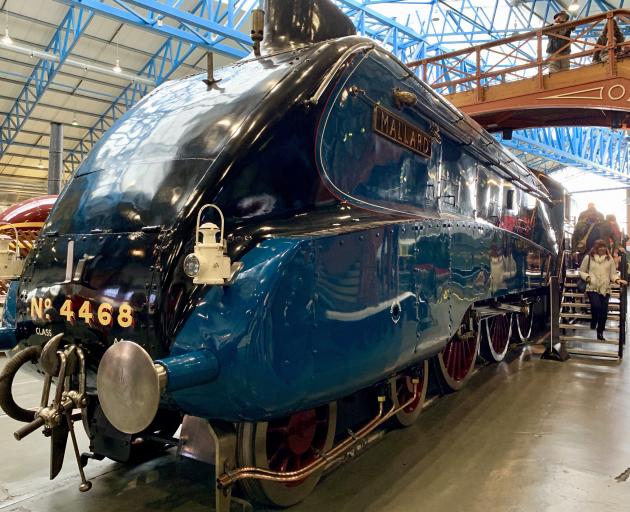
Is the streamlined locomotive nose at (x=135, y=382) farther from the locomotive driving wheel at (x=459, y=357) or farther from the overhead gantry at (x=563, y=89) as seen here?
the overhead gantry at (x=563, y=89)

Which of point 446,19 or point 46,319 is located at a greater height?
point 446,19

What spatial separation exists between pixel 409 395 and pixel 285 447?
153 centimetres

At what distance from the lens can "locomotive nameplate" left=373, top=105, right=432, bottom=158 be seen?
3271 millimetres

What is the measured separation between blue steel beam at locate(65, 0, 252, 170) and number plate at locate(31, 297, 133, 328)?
9.73 meters

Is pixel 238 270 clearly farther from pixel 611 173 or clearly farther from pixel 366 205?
pixel 611 173

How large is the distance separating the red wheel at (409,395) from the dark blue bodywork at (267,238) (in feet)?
1.74

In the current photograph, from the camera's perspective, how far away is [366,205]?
3.12 meters

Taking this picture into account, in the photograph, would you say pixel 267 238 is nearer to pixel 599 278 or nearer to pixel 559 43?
pixel 599 278

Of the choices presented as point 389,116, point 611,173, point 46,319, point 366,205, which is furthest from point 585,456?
point 611,173

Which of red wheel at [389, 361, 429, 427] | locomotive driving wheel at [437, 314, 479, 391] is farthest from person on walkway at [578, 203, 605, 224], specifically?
red wheel at [389, 361, 429, 427]

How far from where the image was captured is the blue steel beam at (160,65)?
13159 mm

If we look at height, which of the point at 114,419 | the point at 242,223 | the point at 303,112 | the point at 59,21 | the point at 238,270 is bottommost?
the point at 114,419

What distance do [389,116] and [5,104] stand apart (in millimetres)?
19382

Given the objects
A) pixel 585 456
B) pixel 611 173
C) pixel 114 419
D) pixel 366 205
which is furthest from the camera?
pixel 611 173
